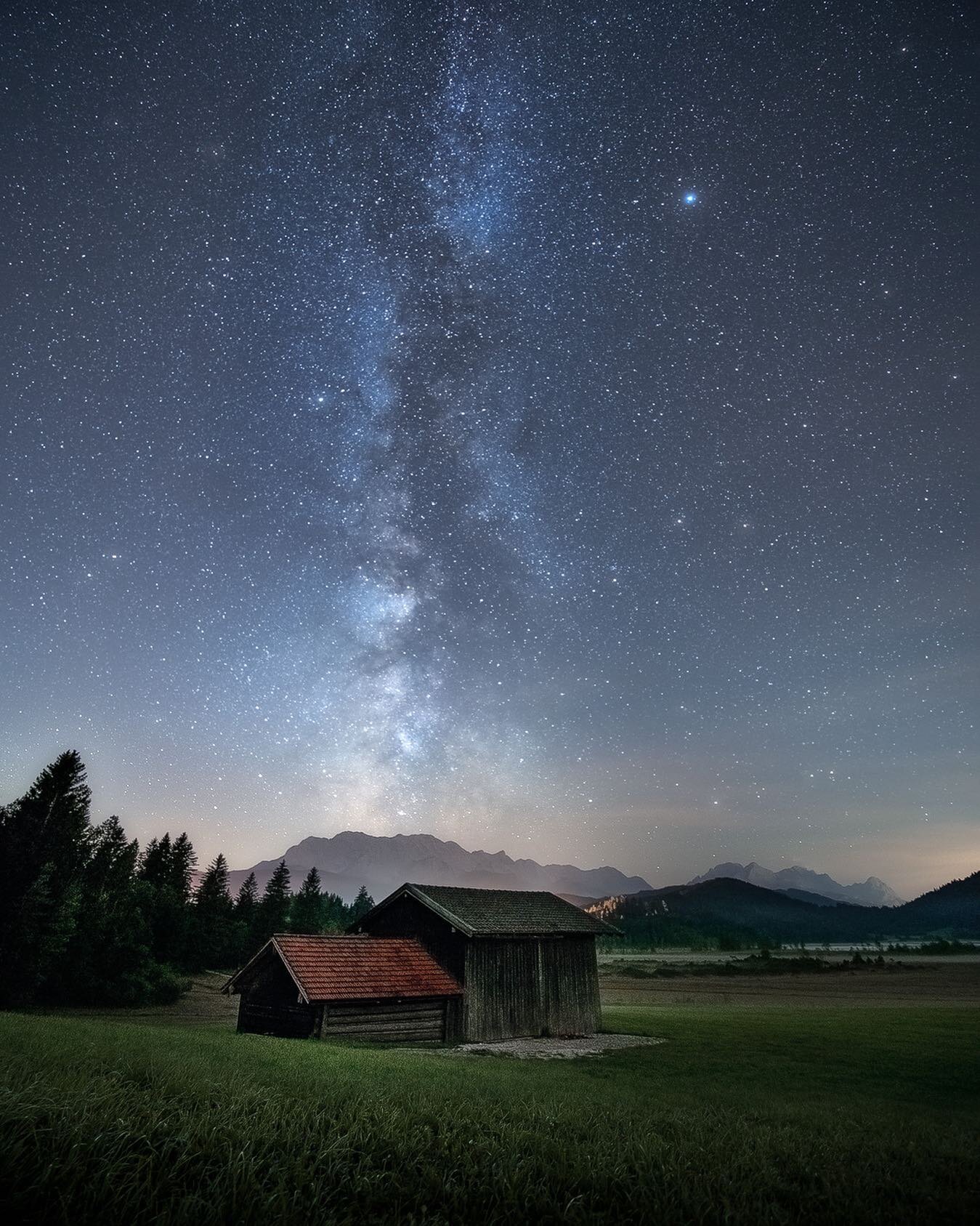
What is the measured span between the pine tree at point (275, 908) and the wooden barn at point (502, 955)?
5474 centimetres

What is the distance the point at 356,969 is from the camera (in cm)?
2556

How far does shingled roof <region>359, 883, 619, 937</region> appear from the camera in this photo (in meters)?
28.2

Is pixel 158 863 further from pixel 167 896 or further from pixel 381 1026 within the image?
pixel 381 1026

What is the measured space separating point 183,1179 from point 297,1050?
53.4ft

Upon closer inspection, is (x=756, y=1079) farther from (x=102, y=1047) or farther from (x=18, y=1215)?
(x=18, y=1215)

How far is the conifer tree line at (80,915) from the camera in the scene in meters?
41.2

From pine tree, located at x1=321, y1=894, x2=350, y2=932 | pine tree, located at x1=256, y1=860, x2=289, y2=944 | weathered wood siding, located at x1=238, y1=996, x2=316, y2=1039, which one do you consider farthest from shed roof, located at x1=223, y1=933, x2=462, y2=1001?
pine tree, located at x1=321, y1=894, x2=350, y2=932

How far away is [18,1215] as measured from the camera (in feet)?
10.8

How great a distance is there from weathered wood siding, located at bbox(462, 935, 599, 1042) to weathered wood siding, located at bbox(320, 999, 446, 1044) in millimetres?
1288

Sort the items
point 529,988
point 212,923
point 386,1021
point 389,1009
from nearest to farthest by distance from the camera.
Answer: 1. point 386,1021
2. point 389,1009
3. point 529,988
4. point 212,923

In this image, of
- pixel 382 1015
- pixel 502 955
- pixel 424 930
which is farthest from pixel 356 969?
pixel 502 955

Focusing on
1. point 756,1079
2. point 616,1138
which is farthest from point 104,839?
point 616,1138

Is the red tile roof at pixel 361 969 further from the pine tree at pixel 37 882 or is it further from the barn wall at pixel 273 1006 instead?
the pine tree at pixel 37 882

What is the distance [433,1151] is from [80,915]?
54.3 meters
